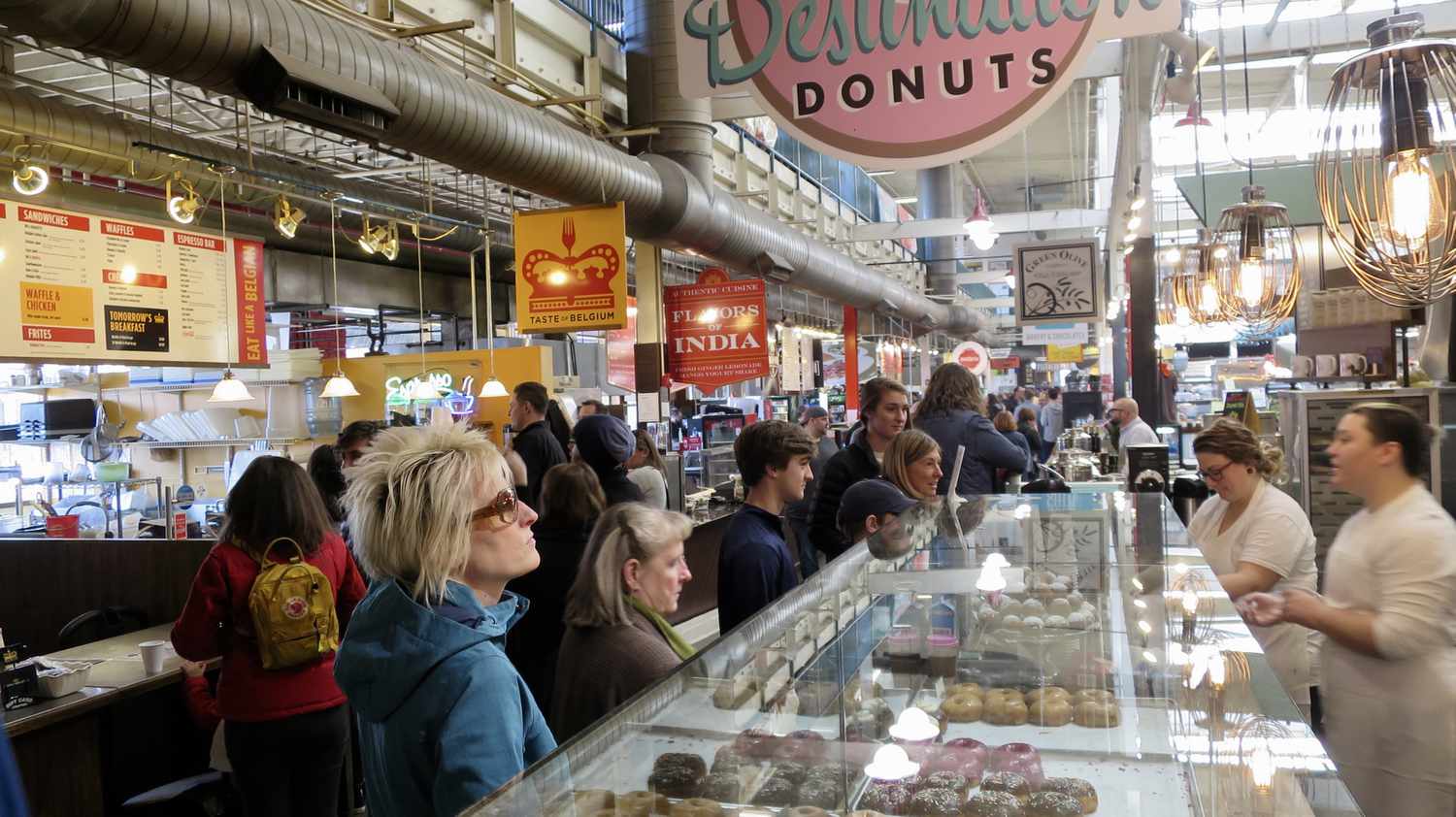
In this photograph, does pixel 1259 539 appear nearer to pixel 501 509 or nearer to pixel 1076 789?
pixel 1076 789

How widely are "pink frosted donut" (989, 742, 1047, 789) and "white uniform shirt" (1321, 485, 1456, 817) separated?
1.27 metres

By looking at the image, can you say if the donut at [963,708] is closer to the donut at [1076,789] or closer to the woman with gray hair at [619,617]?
the donut at [1076,789]

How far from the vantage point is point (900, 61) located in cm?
271

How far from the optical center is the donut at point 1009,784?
202cm

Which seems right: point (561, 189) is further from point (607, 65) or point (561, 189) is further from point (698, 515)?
point (698, 515)

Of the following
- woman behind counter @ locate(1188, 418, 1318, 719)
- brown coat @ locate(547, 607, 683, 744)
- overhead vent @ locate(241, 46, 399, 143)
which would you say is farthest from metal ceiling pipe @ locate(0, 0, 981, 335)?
woman behind counter @ locate(1188, 418, 1318, 719)

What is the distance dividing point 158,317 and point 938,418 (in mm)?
5199

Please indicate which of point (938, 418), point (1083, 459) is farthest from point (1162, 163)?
point (938, 418)

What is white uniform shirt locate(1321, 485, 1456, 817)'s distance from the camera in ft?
9.08

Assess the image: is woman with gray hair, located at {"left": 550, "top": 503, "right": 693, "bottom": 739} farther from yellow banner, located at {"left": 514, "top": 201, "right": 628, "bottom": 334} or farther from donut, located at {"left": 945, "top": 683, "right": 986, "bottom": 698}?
yellow banner, located at {"left": 514, "top": 201, "right": 628, "bottom": 334}

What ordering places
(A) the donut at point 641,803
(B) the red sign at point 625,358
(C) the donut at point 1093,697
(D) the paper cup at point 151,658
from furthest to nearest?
(B) the red sign at point 625,358
(D) the paper cup at point 151,658
(C) the donut at point 1093,697
(A) the donut at point 641,803

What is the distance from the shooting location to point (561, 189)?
618cm

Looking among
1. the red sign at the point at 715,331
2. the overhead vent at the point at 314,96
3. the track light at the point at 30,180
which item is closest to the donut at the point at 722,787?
the overhead vent at the point at 314,96

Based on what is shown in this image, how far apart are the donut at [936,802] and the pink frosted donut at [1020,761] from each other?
194 millimetres
